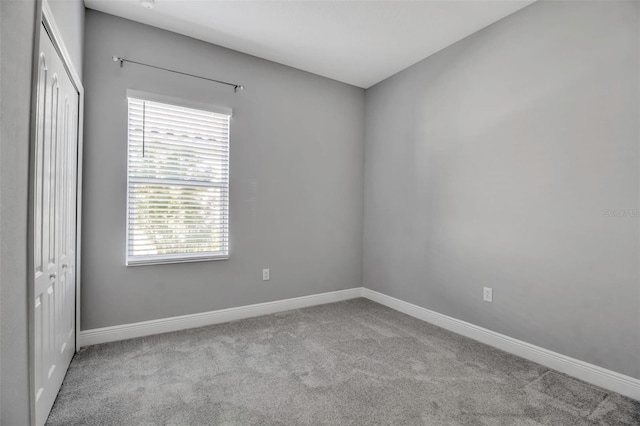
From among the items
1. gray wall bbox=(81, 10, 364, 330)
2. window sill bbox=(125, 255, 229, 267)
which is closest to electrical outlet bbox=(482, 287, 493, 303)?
gray wall bbox=(81, 10, 364, 330)

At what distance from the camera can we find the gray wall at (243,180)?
2688 millimetres

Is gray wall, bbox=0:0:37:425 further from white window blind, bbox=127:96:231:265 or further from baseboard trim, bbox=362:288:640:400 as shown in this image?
baseboard trim, bbox=362:288:640:400

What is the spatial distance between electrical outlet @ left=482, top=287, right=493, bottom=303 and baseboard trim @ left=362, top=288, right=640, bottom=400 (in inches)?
10.4

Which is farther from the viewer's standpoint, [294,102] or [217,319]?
[294,102]

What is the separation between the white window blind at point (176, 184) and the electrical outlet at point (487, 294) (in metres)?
2.45

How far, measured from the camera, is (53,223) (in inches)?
71.4

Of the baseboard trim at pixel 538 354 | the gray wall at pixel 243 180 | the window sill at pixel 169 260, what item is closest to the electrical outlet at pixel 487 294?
the baseboard trim at pixel 538 354

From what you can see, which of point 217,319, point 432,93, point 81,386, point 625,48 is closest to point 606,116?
point 625,48

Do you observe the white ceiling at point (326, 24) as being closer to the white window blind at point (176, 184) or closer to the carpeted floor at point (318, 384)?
the white window blind at point (176, 184)

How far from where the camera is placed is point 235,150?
10.8 feet

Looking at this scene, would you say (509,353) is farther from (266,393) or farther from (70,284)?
(70,284)

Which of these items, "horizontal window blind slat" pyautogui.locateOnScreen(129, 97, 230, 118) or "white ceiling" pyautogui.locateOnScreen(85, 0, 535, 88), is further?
"horizontal window blind slat" pyautogui.locateOnScreen(129, 97, 230, 118)

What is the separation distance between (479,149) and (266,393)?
2606mm

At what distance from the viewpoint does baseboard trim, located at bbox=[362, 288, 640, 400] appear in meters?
2.05
